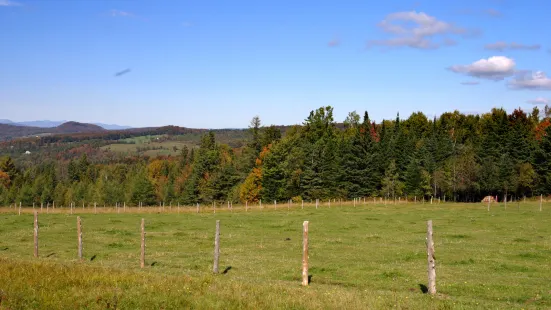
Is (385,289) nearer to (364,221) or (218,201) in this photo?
(364,221)

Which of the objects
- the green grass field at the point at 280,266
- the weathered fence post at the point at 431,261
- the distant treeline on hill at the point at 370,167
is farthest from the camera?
the distant treeline on hill at the point at 370,167

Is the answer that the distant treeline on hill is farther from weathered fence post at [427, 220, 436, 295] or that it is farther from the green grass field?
weathered fence post at [427, 220, 436, 295]

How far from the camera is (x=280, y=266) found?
2317 cm

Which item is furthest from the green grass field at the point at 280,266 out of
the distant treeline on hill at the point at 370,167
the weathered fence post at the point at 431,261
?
the distant treeline on hill at the point at 370,167

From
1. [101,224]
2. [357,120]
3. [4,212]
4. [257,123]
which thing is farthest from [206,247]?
[357,120]

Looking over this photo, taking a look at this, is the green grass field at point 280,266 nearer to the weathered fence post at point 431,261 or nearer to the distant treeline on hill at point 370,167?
the weathered fence post at point 431,261

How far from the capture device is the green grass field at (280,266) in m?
14.9

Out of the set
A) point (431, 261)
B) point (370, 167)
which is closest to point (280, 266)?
point (431, 261)

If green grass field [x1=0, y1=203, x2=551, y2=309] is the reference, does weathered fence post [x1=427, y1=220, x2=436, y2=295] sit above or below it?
above

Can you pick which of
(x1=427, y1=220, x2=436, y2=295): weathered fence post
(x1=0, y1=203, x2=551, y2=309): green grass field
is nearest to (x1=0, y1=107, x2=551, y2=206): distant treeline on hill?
(x1=0, y1=203, x2=551, y2=309): green grass field

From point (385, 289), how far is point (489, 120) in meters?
132

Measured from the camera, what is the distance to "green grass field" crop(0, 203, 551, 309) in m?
14.9

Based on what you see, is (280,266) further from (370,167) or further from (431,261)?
(370,167)

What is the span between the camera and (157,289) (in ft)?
51.7
